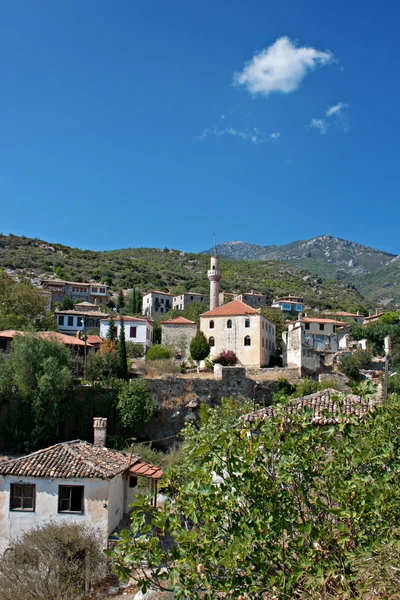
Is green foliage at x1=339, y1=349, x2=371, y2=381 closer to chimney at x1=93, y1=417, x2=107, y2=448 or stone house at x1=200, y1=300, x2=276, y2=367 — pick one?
stone house at x1=200, y1=300, x2=276, y2=367

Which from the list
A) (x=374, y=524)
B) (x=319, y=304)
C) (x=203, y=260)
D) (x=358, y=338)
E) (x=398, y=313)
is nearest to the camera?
(x=374, y=524)

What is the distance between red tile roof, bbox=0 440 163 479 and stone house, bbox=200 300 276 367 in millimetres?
24409

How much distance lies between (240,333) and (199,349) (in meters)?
3.72

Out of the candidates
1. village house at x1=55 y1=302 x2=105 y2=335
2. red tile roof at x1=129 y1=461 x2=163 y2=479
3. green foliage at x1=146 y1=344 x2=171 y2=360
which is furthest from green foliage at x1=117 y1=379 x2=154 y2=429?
village house at x1=55 y1=302 x2=105 y2=335

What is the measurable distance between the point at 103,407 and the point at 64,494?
15.3m

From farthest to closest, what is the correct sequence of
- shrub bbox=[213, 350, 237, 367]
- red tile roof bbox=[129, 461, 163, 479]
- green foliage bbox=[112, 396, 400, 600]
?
shrub bbox=[213, 350, 237, 367] < red tile roof bbox=[129, 461, 163, 479] < green foliage bbox=[112, 396, 400, 600]

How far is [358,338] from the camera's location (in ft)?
183

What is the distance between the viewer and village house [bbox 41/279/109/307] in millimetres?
72000

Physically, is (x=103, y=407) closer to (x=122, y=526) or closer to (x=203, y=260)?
(x=122, y=526)

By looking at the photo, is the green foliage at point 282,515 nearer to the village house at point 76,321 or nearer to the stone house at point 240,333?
the stone house at point 240,333

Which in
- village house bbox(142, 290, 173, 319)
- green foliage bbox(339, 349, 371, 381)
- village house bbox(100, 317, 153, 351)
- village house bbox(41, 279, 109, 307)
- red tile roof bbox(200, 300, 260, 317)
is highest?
village house bbox(41, 279, 109, 307)

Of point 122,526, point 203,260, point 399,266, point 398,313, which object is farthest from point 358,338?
point 399,266

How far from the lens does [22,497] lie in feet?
53.0

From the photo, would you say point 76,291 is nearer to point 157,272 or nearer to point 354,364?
point 157,272
